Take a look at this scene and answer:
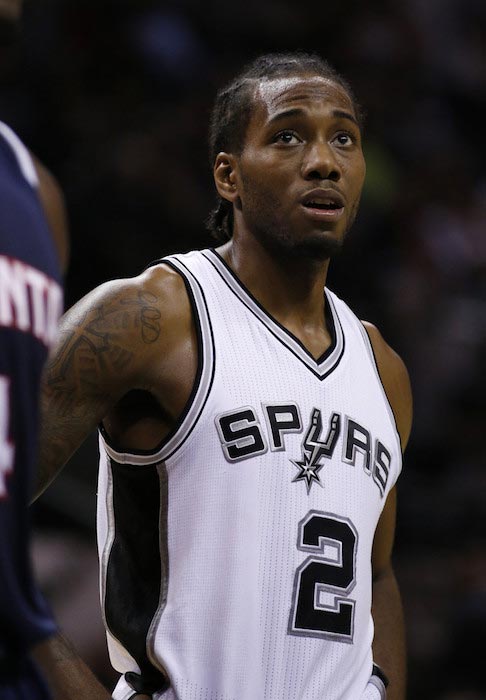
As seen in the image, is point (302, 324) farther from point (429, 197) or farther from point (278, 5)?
point (278, 5)

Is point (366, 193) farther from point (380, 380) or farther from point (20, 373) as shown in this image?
point (20, 373)

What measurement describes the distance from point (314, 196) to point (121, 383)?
0.74 m

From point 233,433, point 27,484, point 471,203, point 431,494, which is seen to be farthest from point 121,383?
point 471,203

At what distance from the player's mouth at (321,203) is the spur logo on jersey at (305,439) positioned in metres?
0.51

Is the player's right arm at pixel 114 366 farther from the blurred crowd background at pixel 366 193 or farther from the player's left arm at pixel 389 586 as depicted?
the blurred crowd background at pixel 366 193

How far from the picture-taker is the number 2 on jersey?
2.96m

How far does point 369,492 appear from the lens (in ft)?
10.4

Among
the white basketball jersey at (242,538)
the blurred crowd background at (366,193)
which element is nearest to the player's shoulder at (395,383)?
the white basketball jersey at (242,538)

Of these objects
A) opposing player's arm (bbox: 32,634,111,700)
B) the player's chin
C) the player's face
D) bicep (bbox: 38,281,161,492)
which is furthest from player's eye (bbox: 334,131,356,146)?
opposing player's arm (bbox: 32,634,111,700)

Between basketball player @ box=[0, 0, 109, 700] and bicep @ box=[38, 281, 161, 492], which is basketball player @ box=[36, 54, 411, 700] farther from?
basketball player @ box=[0, 0, 109, 700]

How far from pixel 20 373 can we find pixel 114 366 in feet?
3.62

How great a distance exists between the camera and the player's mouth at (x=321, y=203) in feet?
10.5

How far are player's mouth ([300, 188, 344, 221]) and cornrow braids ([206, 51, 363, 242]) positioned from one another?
299 mm

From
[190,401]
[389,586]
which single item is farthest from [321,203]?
[389,586]
